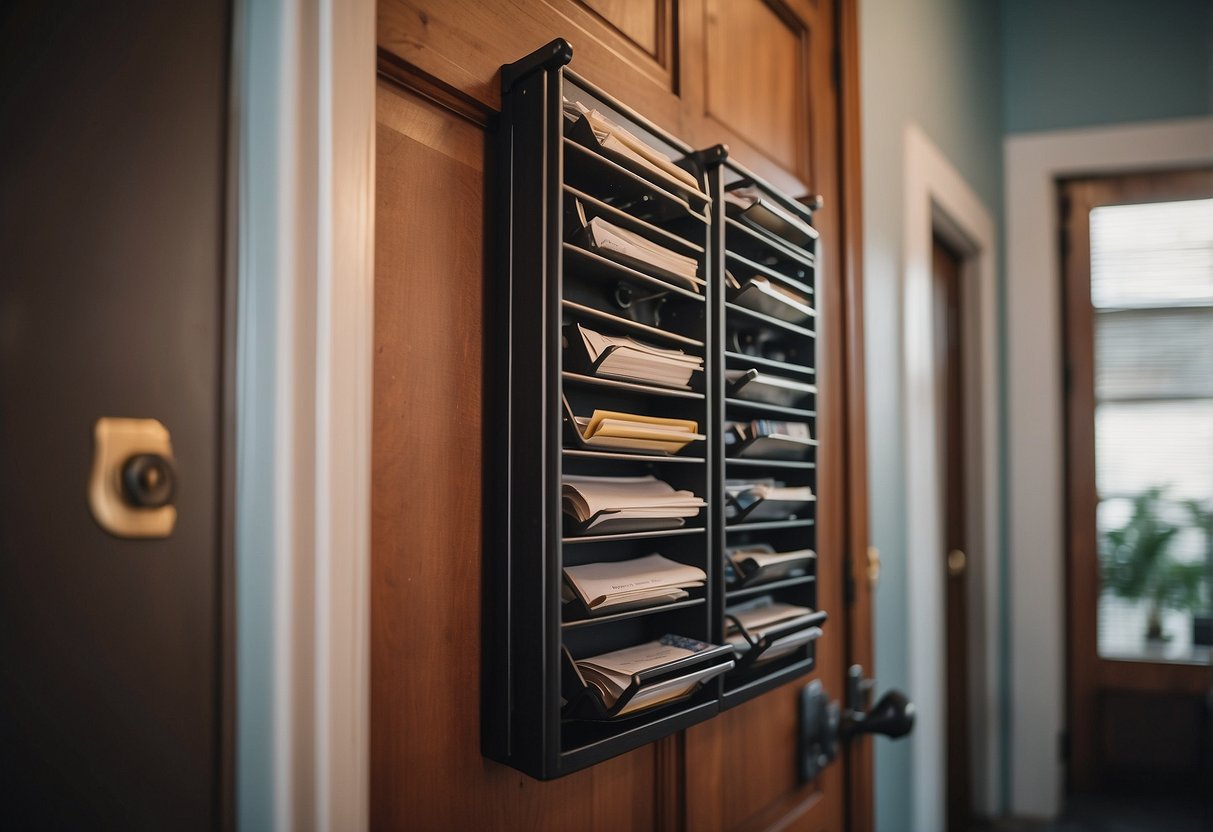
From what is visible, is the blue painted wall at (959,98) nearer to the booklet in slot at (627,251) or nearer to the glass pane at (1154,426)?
the glass pane at (1154,426)

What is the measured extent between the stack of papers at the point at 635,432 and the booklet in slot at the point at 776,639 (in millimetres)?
240

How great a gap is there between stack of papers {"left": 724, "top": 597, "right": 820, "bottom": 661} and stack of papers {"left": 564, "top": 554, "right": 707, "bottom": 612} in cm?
14

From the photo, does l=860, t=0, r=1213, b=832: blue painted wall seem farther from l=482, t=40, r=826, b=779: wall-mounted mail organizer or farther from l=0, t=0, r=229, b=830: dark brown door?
l=0, t=0, r=229, b=830: dark brown door

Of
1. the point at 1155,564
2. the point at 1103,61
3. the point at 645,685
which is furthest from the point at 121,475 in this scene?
the point at 1103,61

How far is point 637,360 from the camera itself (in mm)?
794

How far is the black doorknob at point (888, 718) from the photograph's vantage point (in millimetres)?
1346

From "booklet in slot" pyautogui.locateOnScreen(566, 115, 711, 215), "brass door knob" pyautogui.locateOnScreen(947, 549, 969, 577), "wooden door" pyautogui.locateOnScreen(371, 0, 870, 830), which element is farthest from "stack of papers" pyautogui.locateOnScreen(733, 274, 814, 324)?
"brass door knob" pyautogui.locateOnScreen(947, 549, 969, 577)

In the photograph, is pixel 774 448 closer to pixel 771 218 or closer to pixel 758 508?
pixel 758 508

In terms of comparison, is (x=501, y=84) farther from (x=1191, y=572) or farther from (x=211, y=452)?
(x=1191, y=572)

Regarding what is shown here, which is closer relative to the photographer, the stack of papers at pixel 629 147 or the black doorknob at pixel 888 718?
the stack of papers at pixel 629 147

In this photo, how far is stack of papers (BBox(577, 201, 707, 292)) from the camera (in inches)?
29.7

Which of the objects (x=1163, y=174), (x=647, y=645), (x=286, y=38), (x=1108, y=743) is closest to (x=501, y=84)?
(x=286, y=38)

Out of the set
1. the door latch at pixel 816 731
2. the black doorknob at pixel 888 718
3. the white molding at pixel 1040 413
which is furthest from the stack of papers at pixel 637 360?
the white molding at pixel 1040 413

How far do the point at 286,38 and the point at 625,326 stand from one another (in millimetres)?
365
